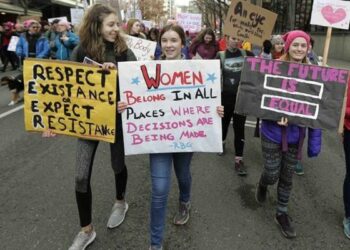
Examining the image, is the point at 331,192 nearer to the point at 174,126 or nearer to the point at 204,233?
the point at 204,233

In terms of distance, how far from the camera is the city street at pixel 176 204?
3.29 meters

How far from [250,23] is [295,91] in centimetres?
247

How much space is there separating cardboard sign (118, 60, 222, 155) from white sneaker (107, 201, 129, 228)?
81 cm

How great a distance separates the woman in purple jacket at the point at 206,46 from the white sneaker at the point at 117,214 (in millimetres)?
3030

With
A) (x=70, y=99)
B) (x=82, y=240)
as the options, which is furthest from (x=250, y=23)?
(x=82, y=240)

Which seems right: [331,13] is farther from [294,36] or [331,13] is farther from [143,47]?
[143,47]

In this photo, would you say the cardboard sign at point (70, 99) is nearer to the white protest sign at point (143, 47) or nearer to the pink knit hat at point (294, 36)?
the pink knit hat at point (294, 36)

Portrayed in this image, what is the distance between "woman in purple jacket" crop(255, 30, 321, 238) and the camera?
3.29 metres

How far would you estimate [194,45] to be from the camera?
20.0 feet

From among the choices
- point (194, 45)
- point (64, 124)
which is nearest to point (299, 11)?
point (194, 45)

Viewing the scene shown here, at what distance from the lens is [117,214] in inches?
140

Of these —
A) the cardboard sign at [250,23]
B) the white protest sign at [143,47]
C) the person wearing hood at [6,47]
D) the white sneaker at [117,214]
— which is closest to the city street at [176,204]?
the white sneaker at [117,214]

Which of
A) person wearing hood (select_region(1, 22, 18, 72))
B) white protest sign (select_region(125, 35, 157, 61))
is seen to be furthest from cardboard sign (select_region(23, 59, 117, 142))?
person wearing hood (select_region(1, 22, 18, 72))

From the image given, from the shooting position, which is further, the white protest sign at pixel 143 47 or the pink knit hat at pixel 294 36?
the white protest sign at pixel 143 47
